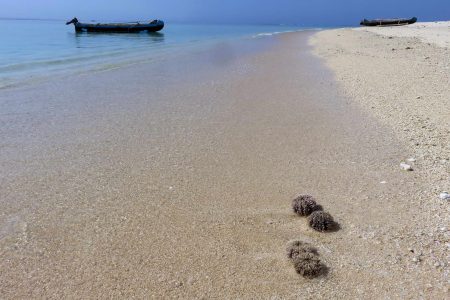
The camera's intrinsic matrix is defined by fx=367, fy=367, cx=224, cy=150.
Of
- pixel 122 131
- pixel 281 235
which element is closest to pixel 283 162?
pixel 281 235

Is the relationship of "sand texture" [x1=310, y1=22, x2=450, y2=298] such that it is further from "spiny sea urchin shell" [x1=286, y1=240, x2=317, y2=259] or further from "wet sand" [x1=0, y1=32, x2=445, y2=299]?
"spiny sea urchin shell" [x1=286, y1=240, x2=317, y2=259]

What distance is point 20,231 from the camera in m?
3.80

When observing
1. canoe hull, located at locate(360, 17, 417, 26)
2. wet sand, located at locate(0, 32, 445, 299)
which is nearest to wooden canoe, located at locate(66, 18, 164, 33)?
canoe hull, located at locate(360, 17, 417, 26)

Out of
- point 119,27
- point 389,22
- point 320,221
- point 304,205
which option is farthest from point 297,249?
point 389,22

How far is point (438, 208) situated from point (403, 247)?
98 centimetres

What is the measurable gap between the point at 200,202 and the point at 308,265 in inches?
65.2

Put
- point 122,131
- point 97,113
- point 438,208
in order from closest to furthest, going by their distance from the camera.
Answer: point 438,208 < point 122,131 < point 97,113

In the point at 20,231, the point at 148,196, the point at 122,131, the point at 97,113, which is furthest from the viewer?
the point at 97,113

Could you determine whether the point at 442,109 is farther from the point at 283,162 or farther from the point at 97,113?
the point at 97,113

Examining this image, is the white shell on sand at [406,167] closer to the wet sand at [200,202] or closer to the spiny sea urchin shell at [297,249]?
the wet sand at [200,202]

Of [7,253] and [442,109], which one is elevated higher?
[442,109]

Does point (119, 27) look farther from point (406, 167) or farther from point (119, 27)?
point (406, 167)

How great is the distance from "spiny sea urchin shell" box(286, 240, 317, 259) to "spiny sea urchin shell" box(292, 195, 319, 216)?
0.59 metres

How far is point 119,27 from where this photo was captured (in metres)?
49.1
